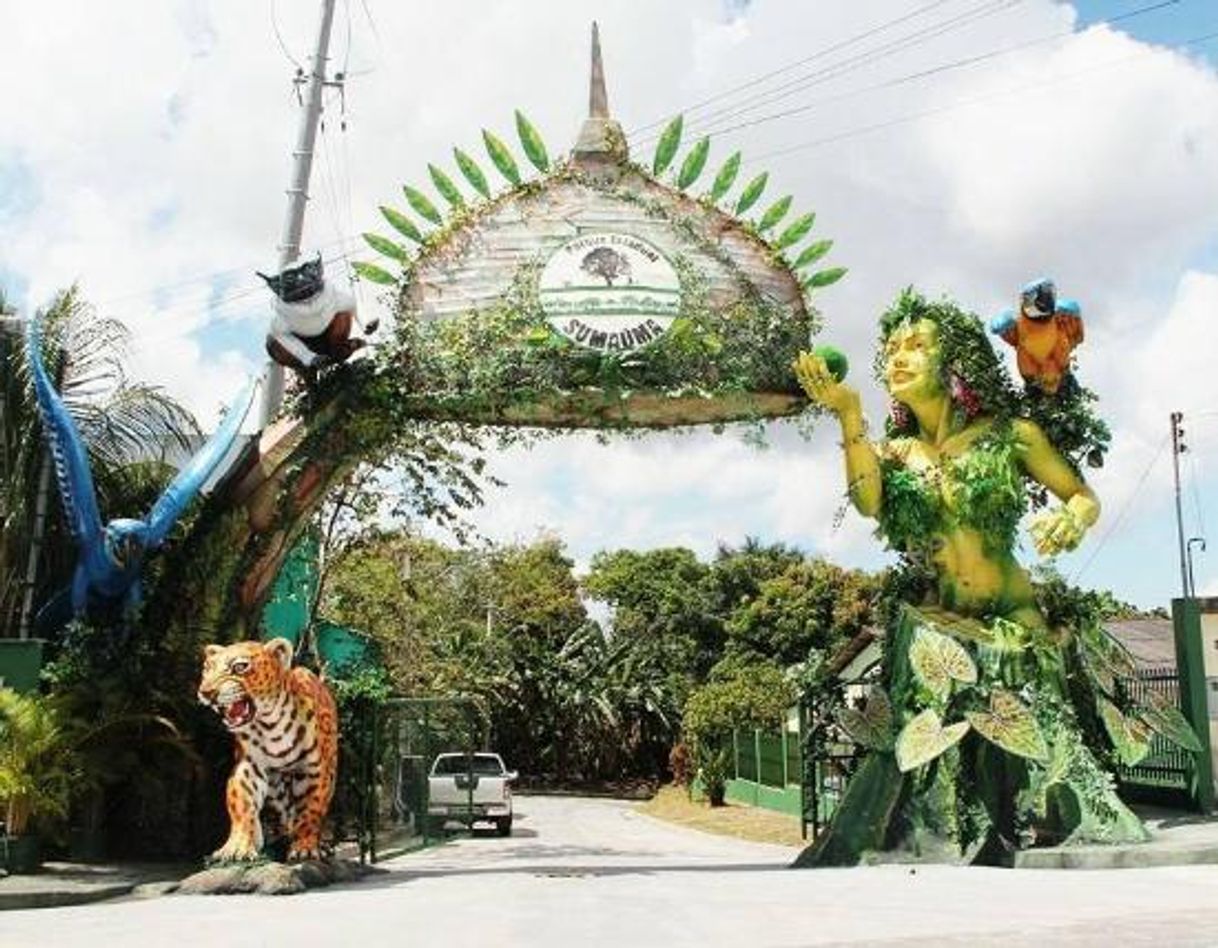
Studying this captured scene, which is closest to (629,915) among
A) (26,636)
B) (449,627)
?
(26,636)

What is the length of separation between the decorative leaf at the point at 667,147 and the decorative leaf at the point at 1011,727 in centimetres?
579

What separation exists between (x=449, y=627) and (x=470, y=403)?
22.2m

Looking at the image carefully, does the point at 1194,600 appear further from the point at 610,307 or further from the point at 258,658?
the point at 258,658

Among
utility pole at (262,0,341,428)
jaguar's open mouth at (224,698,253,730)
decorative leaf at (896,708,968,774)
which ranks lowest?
decorative leaf at (896,708,968,774)

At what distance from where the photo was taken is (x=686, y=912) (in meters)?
8.81

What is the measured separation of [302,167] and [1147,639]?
50.2 ft

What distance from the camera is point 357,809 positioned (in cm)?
1445

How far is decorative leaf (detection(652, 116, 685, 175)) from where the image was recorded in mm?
13250

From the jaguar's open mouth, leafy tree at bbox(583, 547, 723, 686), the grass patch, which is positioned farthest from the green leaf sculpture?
leafy tree at bbox(583, 547, 723, 686)

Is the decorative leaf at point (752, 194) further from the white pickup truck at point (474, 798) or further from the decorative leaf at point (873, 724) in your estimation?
the white pickup truck at point (474, 798)

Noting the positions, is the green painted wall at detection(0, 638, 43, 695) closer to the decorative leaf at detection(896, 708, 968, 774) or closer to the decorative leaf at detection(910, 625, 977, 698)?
the decorative leaf at detection(896, 708, 968, 774)

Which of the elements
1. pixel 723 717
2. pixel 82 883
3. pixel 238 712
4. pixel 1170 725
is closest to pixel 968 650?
pixel 1170 725

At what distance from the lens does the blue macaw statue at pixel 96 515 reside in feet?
41.7

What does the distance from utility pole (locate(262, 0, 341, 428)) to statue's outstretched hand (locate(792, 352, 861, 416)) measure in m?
6.86
